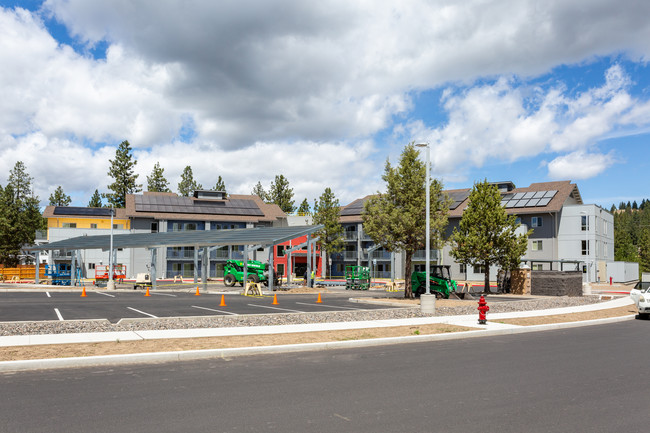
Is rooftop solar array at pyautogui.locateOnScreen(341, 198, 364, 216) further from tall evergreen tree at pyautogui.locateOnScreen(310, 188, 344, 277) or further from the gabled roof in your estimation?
the gabled roof

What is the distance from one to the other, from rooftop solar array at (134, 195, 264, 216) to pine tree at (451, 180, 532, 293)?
127 ft

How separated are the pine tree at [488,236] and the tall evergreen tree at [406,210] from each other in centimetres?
861

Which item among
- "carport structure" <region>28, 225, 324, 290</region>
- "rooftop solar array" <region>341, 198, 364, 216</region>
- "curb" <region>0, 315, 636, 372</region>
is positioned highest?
"rooftop solar array" <region>341, 198, 364, 216</region>

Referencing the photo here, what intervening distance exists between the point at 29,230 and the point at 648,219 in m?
171

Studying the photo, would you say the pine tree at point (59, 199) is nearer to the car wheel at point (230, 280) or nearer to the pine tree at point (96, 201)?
the pine tree at point (96, 201)

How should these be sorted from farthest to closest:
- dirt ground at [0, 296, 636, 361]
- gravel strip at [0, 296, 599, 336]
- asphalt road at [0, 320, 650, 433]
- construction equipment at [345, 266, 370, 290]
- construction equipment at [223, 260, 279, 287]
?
1. construction equipment at [345, 266, 370, 290]
2. construction equipment at [223, 260, 279, 287]
3. gravel strip at [0, 296, 599, 336]
4. dirt ground at [0, 296, 636, 361]
5. asphalt road at [0, 320, 650, 433]

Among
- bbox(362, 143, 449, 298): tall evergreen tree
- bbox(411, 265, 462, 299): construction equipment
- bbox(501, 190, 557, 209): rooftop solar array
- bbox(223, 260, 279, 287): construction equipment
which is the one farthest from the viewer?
bbox(501, 190, 557, 209): rooftop solar array

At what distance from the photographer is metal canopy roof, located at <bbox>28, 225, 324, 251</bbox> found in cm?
3629

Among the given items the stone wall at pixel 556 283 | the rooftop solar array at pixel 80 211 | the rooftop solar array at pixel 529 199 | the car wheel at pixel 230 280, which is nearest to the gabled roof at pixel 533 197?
the rooftop solar array at pixel 529 199

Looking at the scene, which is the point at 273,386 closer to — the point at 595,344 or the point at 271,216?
the point at 595,344

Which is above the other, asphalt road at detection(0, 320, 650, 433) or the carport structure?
the carport structure

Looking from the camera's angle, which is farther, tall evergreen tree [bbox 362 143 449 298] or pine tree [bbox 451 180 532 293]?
pine tree [bbox 451 180 532 293]

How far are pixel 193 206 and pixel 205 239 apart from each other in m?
30.9

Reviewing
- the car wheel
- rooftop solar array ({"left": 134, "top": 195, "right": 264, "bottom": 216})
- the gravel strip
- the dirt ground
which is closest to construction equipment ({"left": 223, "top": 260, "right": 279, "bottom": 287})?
the car wheel
